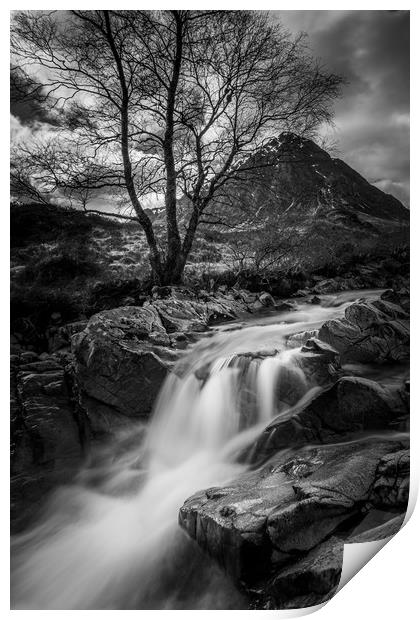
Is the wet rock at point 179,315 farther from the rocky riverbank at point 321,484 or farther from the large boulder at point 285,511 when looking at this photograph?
the large boulder at point 285,511

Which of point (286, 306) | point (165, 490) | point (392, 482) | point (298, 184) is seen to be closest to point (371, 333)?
point (286, 306)

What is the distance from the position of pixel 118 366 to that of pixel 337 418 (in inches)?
65.6

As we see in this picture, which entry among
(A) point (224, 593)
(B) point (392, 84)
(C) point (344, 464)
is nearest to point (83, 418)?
(A) point (224, 593)

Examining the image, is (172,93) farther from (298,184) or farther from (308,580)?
(308,580)

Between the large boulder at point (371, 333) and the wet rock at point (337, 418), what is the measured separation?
0.27m

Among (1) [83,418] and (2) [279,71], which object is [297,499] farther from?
(2) [279,71]

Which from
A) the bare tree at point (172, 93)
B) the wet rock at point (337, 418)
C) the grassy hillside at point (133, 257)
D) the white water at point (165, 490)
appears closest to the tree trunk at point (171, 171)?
the bare tree at point (172, 93)

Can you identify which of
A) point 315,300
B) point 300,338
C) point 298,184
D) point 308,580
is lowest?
point 308,580

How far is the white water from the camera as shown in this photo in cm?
228

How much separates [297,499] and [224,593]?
66cm

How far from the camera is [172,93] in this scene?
9.49 ft

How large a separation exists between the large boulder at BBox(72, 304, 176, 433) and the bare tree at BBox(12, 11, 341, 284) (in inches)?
21.7

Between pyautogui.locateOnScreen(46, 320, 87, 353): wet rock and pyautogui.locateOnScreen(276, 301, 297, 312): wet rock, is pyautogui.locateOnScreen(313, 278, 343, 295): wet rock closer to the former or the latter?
pyautogui.locateOnScreen(276, 301, 297, 312): wet rock

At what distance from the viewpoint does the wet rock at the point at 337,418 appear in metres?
2.64
